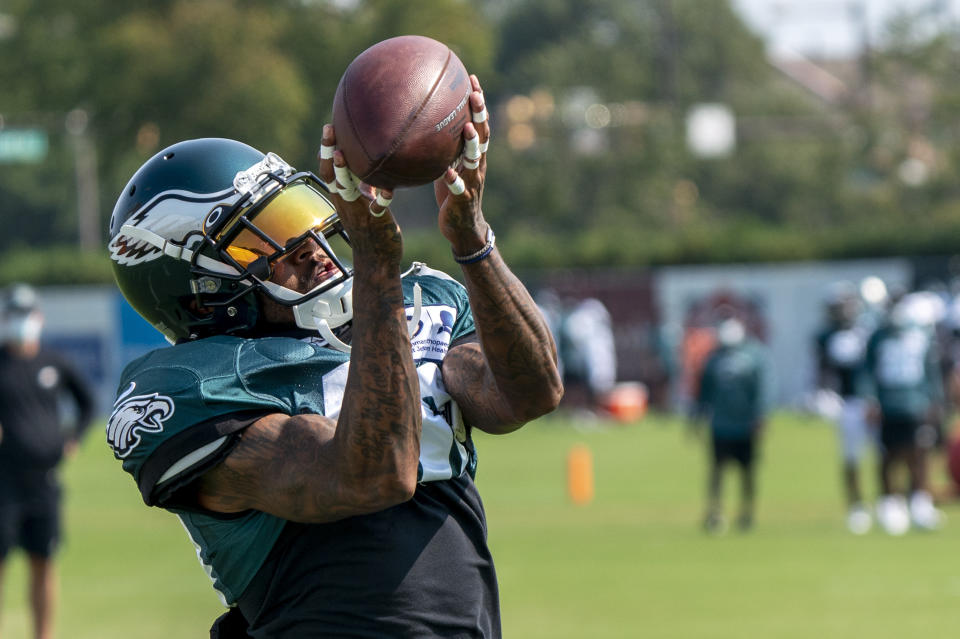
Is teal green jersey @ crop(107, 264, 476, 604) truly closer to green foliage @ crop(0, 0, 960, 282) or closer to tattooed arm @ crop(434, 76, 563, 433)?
tattooed arm @ crop(434, 76, 563, 433)

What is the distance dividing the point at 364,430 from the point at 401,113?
0.55 meters

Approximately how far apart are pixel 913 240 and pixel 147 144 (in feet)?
71.2

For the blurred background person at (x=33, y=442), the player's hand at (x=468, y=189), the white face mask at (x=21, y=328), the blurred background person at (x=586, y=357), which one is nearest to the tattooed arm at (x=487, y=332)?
the player's hand at (x=468, y=189)

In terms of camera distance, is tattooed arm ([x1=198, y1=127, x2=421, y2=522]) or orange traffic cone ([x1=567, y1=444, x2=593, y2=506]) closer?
tattooed arm ([x1=198, y1=127, x2=421, y2=522])

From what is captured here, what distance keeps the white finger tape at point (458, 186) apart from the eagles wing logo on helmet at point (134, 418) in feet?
2.06

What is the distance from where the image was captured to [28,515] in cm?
884

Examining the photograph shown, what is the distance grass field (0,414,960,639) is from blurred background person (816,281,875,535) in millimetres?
348

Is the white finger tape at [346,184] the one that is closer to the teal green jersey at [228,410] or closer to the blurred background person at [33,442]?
the teal green jersey at [228,410]

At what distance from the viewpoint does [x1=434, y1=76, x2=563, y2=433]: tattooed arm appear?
2.52 meters

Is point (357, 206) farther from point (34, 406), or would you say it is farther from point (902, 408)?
point (902, 408)

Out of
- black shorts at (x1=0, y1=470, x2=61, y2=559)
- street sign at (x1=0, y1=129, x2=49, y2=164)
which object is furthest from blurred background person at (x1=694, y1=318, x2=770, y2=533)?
street sign at (x1=0, y1=129, x2=49, y2=164)

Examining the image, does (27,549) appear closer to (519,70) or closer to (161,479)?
(161,479)

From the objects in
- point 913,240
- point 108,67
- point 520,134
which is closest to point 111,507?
point 913,240

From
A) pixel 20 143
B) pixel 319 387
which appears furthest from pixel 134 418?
pixel 20 143
